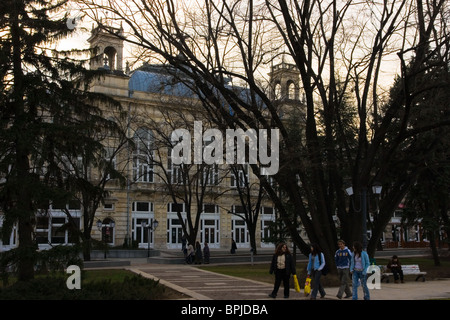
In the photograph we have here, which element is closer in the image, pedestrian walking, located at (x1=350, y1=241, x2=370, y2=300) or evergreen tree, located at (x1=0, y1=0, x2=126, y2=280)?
evergreen tree, located at (x1=0, y1=0, x2=126, y2=280)

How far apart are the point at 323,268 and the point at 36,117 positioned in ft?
31.5

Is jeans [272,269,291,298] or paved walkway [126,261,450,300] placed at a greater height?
jeans [272,269,291,298]

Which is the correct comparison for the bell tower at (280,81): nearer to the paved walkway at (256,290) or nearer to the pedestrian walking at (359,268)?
the paved walkway at (256,290)

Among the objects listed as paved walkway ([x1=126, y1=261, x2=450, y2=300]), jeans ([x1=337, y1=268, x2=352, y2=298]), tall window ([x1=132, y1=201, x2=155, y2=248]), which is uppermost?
tall window ([x1=132, y1=201, x2=155, y2=248])

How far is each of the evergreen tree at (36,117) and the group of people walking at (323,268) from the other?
634 centimetres

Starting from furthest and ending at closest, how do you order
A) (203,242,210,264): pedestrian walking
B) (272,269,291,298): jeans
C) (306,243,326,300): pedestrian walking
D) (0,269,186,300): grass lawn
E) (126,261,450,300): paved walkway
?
(203,242,210,264): pedestrian walking, (126,261,450,300): paved walkway, (272,269,291,298): jeans, (306,243,326,300): pedestrian walking, (0,269,186,300): grass lawn

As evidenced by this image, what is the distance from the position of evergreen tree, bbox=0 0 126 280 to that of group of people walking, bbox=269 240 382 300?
249 inches

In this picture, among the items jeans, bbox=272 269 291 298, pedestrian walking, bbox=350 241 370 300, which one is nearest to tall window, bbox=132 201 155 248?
jeans, bbox=272 269 291 298

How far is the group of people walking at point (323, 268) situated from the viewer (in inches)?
591

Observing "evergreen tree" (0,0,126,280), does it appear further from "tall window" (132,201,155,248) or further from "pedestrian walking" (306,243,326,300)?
"tall window" (132,201,155,248)

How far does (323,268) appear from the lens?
15398 mm

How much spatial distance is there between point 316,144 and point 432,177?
42.6 feet

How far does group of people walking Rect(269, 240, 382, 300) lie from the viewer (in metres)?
15.0
